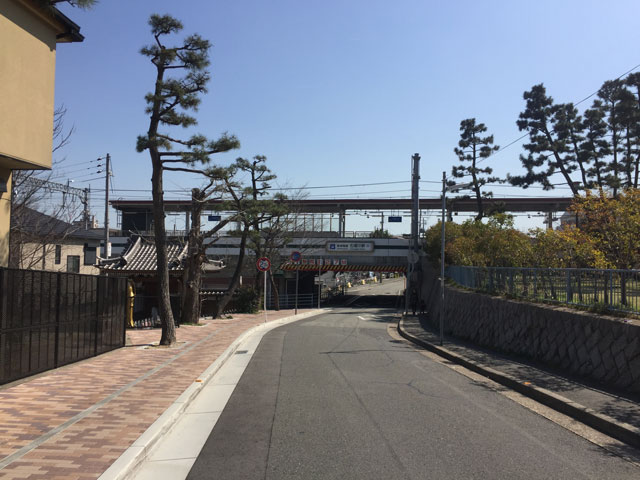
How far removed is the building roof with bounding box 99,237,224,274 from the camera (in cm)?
2252

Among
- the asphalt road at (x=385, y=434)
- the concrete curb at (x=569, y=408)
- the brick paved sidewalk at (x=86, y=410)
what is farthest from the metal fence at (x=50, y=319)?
the concrete curb at (x=569, y=408)

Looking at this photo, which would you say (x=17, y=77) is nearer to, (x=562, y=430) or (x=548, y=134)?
(x=562, y=430)

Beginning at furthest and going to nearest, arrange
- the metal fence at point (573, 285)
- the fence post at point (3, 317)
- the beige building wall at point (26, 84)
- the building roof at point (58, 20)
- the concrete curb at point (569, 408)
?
the metal fence at point (573, 285), the building roof at point (58, 20), the beige building wall at point (26, 84), the fence post at point (3, 317), the concrete curb at point (569, 408)

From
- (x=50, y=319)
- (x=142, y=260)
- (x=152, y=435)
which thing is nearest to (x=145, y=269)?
(x=142, y=260)

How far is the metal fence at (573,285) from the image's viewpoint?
393 inches

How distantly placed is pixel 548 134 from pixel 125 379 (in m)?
33.9

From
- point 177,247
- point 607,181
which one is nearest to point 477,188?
point 607,181

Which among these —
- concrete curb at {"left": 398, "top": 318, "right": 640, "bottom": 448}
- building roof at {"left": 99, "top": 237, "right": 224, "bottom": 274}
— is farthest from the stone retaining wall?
building roof at {"left": 99, "top": 237, "right": 224, "bottom": 274}

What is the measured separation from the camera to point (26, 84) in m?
9.77

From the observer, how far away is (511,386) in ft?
33.6

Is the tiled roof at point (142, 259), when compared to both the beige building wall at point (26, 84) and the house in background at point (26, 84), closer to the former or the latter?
the house in background at point (26, 84)

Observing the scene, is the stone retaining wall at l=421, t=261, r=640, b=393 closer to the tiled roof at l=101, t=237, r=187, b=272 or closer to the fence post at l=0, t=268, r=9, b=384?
the fence post at l=0, t=268, r=9, b=384

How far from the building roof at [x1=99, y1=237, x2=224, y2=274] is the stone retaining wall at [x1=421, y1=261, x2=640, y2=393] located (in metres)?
12.9

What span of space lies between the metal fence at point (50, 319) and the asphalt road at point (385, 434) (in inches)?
144
